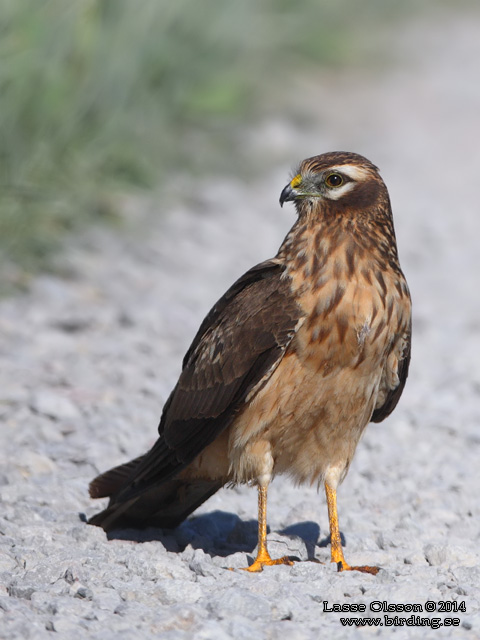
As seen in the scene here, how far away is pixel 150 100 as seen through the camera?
37.9 feet

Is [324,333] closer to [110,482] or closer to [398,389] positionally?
[398,389]

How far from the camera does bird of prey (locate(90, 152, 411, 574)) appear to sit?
4.89 metres

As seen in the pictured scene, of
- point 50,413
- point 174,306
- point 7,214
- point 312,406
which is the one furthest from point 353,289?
point 7,214

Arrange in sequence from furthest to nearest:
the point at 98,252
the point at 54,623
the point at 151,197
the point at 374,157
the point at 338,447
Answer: the point at 374,157, the point at 151,197, the point at 98,252, the point at 338,447, the point at 54,623

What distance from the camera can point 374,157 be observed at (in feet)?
42.2

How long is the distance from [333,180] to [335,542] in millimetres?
1650

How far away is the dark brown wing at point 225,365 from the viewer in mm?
4914

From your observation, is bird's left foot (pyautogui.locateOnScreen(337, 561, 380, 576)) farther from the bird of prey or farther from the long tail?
the long tail

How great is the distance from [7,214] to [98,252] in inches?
40.4

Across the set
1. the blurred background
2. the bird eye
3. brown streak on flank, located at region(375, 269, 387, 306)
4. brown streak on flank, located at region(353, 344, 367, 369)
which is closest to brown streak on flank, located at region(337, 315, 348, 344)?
brown streak on flank, located at region(353, 344, 367, 369)

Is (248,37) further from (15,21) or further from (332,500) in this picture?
(332,500)

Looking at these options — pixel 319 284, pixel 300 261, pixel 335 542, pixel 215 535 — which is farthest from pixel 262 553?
pixel 300 261

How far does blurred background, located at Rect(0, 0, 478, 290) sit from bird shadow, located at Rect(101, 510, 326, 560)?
3252mm

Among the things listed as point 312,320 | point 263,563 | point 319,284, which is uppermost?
point 319,284
